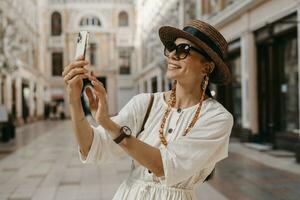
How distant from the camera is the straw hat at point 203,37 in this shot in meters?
2.00

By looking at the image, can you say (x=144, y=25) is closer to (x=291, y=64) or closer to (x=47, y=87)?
(x=47, y=87)

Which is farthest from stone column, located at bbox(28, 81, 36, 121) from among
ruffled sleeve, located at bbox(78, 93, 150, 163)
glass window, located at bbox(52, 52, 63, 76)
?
ruffled sleeve, located at bbox(78, 93, 150, 163)

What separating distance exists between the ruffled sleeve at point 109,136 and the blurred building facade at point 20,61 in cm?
1695

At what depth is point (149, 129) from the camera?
83.4 inches

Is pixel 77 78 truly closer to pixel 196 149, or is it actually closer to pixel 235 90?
pixel 196 149

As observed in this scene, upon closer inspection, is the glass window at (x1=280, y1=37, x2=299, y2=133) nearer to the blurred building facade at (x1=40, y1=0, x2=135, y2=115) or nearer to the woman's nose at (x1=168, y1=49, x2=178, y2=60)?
the woman's nose at (x1=168, y1=49, x2=178, y2=60)

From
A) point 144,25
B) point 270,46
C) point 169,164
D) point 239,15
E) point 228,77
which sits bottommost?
point 169,164

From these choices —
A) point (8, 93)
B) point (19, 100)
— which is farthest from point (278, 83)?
point (19, 100)

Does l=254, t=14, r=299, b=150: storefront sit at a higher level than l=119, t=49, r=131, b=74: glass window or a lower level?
lower

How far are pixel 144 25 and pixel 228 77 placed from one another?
153 ft

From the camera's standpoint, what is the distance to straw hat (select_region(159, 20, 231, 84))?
2.00m

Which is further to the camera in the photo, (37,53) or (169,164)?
(37,53)

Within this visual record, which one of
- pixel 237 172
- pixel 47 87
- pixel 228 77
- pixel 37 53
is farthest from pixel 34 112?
pixel 228 77

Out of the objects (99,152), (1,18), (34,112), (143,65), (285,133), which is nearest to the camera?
(99,152)
